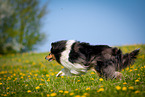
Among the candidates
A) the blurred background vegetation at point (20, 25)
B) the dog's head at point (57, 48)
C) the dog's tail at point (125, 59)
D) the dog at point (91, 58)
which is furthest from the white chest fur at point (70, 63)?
the blurred background vegetation at point (20, 25)

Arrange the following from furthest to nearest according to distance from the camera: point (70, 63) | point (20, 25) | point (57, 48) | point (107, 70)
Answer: point (20, 25)
point (57, 48)
point (70, 63)
point (107, 70)

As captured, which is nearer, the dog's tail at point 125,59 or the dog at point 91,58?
the dog at point 91,58

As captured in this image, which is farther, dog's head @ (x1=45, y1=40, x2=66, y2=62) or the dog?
dog's head @ (x1=45, y1=40, x2=66, y2=62)

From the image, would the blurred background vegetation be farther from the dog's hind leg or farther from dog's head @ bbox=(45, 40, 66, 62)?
the dog's hind leg

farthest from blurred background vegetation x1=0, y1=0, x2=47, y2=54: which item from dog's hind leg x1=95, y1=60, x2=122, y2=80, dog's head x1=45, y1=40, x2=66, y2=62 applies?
dog's hind leg x1=95, y1=60, x2=122, y2=80

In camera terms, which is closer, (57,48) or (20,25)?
(57,48)

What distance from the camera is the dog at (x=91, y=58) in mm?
3586

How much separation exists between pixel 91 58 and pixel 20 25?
18.1 m

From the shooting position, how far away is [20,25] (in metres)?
19.5

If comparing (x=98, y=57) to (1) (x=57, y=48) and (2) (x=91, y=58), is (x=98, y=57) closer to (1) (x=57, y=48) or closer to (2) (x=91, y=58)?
(2) (x=91, y=58)

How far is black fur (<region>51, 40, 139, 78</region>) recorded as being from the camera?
358 centimetres

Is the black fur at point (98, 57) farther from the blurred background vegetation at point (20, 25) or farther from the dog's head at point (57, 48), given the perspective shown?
the blurred background vegetation at point (20, 25)

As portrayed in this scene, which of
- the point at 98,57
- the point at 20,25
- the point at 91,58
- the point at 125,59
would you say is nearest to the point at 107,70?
the point at 98,57

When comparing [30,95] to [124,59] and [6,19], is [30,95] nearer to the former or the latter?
[124,59]
